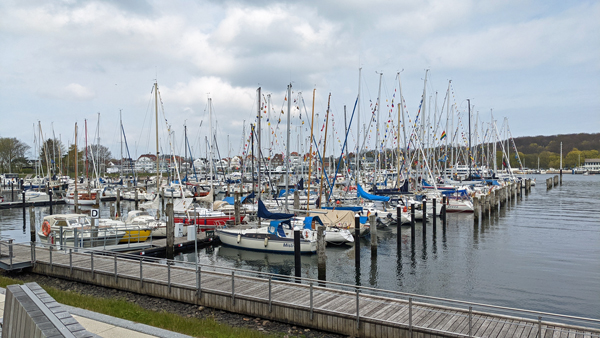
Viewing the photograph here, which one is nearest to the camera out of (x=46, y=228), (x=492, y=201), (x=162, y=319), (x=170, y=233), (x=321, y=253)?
(x=162, y=319)

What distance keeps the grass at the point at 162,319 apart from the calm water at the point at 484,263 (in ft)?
37.0

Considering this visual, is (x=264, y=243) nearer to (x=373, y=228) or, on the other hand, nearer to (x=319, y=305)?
(x=373, y=228)

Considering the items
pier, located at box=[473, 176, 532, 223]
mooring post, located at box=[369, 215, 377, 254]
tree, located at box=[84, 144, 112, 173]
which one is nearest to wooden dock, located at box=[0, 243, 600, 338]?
mooring post, located at box=[369, 215, 377, 254]

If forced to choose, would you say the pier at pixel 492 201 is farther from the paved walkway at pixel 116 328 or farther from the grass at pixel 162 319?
the paved walkway at pixel 116 328

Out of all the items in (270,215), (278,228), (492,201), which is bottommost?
(492,201)

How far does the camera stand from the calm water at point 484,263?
63.7ft

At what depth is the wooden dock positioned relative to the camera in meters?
10.5

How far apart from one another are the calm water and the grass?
1127 cm

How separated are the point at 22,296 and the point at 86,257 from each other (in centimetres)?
1562

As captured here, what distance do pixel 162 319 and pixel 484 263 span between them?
21.1 metres

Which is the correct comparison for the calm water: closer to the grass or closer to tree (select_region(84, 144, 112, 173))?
the grass

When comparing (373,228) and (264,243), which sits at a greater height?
(373,228)

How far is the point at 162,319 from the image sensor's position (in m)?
11.9

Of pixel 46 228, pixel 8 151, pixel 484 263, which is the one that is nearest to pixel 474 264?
pixel 484 263
